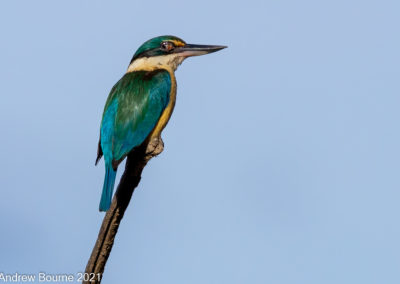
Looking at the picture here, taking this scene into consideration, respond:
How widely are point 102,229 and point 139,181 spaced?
22.7 inches

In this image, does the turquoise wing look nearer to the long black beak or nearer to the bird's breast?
the bird's breast

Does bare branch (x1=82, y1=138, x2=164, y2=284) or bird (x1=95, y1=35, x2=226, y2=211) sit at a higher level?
bird (x1=95, y1=35, x2=226, y2=211)

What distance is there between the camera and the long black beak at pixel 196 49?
753 cm

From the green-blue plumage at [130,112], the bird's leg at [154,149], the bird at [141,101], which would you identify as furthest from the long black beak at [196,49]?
the bird's leg at [154,149]

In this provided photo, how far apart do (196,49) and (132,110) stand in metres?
1.33

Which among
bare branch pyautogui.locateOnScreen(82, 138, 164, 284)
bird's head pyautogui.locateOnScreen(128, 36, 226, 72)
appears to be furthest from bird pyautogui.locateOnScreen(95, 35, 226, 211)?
bare branch pyautogui.locateOnScreen(82, 138, 164, 284)

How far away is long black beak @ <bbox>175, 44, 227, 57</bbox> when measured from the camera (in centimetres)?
753

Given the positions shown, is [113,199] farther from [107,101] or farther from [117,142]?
[107,101]

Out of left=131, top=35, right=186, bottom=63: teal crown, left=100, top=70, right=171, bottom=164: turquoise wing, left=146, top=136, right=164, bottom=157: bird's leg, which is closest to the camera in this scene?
left=146, top=136, right=164, bottom=157: bird's leg

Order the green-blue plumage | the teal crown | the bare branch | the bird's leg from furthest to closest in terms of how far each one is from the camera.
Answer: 1. the teal crown
2. the green-blue plumage
3. the bird's leg
4. the bare branch

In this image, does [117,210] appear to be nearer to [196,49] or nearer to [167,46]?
[167,46]

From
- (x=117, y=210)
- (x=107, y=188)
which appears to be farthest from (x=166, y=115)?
(x=117, y=210)

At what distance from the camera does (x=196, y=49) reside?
24.9ft

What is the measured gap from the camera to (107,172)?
19.3 feet
